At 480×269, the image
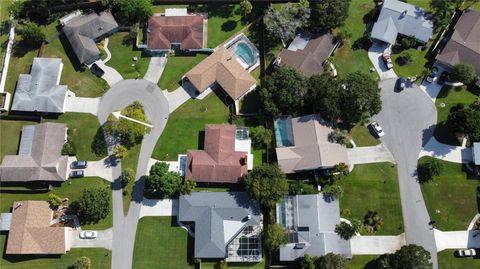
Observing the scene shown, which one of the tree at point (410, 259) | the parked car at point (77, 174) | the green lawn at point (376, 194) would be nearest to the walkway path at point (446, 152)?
the green lawn at point (376, 194)

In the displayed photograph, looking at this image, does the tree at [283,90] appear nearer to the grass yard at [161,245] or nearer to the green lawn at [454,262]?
the grass yard at [161,245]

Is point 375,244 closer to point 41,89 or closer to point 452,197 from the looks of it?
point 452,197

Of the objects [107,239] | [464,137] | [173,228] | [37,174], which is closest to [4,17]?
[37,174]

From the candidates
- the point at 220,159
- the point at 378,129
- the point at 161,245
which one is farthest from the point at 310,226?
the point at 161,245

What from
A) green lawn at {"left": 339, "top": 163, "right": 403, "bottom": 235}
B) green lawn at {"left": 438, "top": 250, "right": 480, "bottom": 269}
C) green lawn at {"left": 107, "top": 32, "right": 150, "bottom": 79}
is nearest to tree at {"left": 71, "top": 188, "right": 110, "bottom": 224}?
green lawn at {"left": 107, "top": 32, "right": 150, "bottom": 79}

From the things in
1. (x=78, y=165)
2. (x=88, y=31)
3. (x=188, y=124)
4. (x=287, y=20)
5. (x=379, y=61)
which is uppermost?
(x=88, y=31)
